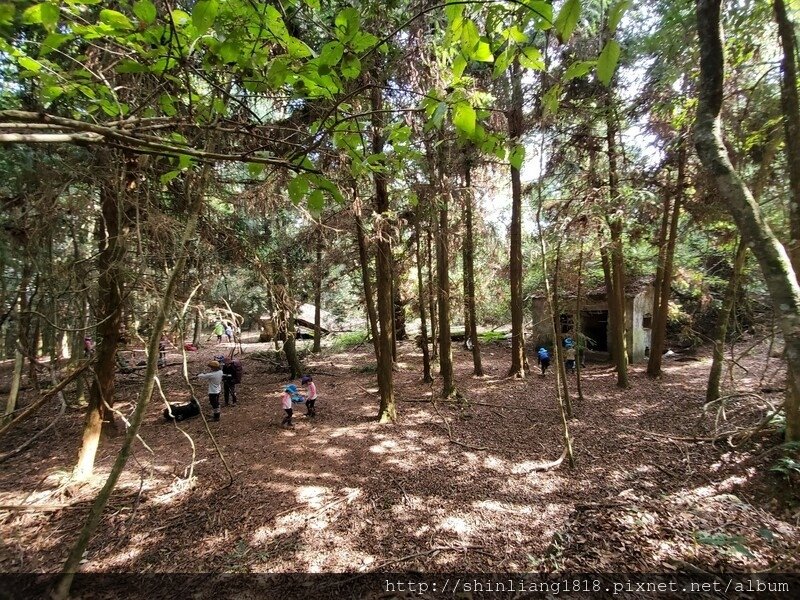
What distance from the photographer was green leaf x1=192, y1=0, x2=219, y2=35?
108 cm

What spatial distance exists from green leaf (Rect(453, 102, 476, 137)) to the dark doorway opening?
671 inches

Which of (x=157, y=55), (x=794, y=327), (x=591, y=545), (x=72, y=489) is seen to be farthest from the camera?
(x=72, y=489)

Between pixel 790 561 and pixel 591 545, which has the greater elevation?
pixel 790 561

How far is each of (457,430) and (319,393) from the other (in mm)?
5334

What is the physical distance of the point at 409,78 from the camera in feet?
22.3

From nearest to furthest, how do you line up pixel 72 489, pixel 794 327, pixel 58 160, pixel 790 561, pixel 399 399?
pixel 794 327 → pixel 790 561 → pixel 58 160 → pixel 72 489 → pixel 399 399

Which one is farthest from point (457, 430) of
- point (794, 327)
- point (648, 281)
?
point (648, 281)

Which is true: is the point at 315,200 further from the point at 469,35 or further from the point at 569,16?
the point at 569,16

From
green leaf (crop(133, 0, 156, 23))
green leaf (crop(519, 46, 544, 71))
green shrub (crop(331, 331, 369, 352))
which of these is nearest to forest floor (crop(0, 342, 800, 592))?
green leaf (crop(133, 0, 156, 23))

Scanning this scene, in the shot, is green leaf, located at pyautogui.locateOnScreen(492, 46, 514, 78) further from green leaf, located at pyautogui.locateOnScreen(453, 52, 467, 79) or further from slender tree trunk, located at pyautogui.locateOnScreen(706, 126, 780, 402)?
slender tree trunk, located at pyautogui.locateOnScreen(706, 126, 780, 402)

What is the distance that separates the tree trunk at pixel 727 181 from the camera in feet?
6.30

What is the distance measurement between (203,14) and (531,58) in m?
1.14

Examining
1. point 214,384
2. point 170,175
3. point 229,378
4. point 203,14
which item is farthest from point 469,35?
point 229,378

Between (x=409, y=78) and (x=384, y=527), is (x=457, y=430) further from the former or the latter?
(x=409, y=78)
